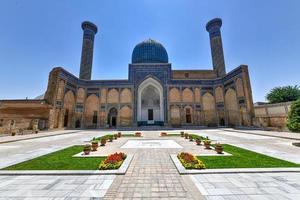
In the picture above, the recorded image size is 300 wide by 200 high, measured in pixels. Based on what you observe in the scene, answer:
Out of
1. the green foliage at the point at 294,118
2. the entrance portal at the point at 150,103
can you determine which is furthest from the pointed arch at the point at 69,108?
the green foliage at the point at 294,118

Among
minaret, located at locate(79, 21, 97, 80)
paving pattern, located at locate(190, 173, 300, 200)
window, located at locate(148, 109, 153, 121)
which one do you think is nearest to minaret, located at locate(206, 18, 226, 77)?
window, located at locate(148, 109, 153, 121)

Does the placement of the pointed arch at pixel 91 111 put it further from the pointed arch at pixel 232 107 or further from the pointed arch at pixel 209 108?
the pointed arch at pixel 232 107

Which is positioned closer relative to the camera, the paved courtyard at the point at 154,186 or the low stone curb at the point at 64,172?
the paved courtyard at the point at 154,186

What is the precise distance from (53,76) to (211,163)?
23.5 m

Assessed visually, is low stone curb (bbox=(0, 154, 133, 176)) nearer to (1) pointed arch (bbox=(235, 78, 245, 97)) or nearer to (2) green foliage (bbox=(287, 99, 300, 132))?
(2) green foliage (bbox=(287, 99, 300, 132))

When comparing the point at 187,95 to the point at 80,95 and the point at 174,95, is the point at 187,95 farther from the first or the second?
the point at 80,95

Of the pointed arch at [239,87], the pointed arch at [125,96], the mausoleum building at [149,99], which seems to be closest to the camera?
the pointed arch at [239,87]

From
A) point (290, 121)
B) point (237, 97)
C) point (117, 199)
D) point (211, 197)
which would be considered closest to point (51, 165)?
point (117, 199)

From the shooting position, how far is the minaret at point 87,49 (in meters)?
31.7

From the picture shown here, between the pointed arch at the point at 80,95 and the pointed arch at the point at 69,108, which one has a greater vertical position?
the pointed arch at the point at 80,95

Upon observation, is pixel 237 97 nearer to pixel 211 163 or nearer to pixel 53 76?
pixel 211 163

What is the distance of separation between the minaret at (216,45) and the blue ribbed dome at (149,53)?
10.4 meters

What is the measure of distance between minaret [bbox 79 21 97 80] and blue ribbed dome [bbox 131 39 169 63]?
9287mm

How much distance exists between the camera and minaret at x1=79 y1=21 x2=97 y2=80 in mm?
31658
